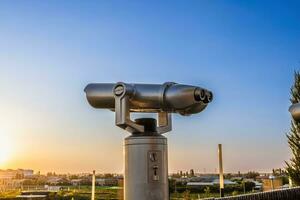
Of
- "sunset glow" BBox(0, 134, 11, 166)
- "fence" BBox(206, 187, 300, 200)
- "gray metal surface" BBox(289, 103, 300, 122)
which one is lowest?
"fence" BBox(206, 187, 300, 200)

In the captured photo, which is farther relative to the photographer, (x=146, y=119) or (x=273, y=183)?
(x=273, y=183)

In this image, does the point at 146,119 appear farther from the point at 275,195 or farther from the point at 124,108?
the point at 275,195

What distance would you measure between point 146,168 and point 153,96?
20 centimetres

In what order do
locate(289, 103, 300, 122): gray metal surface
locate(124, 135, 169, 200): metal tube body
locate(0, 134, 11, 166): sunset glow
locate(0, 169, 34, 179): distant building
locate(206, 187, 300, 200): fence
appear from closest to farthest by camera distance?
locate(289, 103, 300, 122): gray metal surface, locate(124, 135, 169, 200): metal tube body, locate(206, 187, 300, 200): fence, locate(0, 134, 11, 166): sunset glow, locate(0, 169, 34, 179): distant building

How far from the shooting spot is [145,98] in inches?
42.8

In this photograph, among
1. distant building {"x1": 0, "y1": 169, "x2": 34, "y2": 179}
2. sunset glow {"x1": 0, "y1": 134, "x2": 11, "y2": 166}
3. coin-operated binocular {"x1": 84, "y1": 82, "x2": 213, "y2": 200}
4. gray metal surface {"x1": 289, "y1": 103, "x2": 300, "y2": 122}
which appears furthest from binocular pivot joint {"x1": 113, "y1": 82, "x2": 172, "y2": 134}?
distant building {"x1": 0, "y1": 169, "x2": 34, "y2": 179}

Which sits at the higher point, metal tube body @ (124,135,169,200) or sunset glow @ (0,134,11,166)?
sunset glow @ (0,134,11,166)

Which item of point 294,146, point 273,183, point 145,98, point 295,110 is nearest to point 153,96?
point 145,98

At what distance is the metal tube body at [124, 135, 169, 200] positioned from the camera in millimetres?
1016

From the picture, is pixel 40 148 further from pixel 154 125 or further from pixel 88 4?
pixel 154 125

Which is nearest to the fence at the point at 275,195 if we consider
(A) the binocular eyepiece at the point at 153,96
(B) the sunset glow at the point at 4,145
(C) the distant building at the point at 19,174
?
(A) the binocular eyepiece at the point at 153,96

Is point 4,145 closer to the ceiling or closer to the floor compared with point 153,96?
closer to the ceiling

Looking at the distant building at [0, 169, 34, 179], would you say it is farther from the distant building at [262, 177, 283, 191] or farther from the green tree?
the green tree

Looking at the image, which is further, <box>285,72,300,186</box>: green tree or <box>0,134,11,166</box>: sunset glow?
<box>285,72,300,186</box>: green tree
